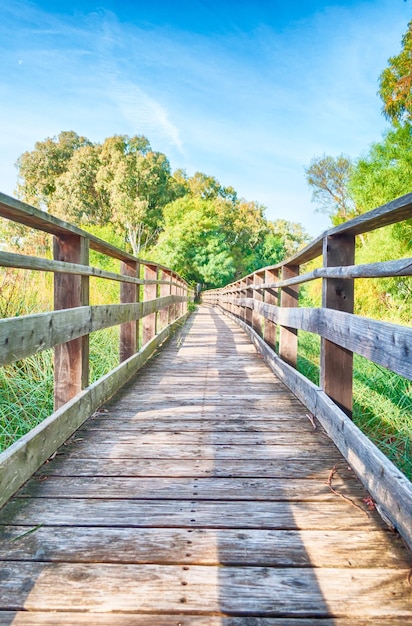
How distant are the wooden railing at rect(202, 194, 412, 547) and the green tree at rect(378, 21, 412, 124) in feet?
50.7

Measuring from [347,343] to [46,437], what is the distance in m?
1.48

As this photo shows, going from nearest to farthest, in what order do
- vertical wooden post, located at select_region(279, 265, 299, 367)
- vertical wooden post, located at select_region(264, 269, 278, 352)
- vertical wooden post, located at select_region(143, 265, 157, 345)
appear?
vertical wooden post, located at select_region(279, 265, 299, 367)
vertical wooden post, located at select_region(264, 269, 278, 352)
vertical wooden post, located at select_region(143, 265, 157, 345)

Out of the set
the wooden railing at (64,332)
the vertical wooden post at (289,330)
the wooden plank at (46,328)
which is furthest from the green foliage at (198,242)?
the wooden plank at (46,328)

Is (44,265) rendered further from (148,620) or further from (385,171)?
(385,171)

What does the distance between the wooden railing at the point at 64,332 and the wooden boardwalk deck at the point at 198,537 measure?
132 millimetres

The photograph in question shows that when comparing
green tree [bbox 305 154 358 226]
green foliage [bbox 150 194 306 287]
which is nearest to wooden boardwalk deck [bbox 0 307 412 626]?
green tree [bbox 305 154 358 226]

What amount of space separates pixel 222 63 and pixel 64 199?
660 inches

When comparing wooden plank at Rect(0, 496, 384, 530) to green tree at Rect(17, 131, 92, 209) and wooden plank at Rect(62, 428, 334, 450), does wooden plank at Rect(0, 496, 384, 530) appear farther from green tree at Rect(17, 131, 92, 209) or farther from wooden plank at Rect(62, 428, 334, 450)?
green tree at Rect(17, 131, 92, 209)

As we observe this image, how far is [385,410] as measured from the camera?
11.6ft

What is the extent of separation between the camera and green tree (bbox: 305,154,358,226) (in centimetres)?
2398

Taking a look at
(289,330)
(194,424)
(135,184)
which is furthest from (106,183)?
(194,424)

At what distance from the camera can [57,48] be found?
133ft

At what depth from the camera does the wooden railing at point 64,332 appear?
1.66 m

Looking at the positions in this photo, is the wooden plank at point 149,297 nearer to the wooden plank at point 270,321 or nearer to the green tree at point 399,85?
the wooden plank at point 270,321
